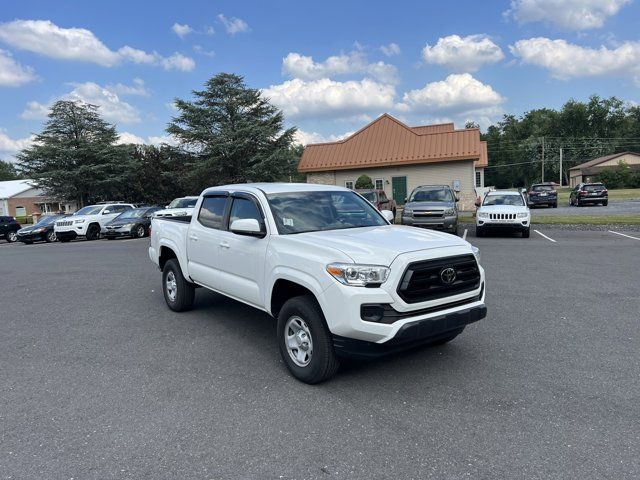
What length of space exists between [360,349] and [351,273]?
0.63 meters

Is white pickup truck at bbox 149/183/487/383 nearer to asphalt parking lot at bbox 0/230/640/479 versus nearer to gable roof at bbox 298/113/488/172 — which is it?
asphalt parking lot at bbox 0/230/640/479

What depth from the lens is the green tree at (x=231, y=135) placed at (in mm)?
32688

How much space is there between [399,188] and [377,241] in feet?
91.8

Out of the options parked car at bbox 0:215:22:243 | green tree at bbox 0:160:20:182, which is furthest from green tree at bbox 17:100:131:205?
green tree at bbox 0:160:20:182

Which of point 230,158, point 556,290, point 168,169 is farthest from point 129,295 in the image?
point 168,169

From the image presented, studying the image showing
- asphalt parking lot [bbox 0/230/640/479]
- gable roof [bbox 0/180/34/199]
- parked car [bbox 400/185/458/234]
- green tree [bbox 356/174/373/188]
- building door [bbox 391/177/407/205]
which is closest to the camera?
asphalt parking lot [bbox 0/230/640/479]

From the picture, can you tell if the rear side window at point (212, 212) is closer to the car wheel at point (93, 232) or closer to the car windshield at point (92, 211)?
the car wheel at point (93, 232)

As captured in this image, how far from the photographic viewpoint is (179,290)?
677 centimetres

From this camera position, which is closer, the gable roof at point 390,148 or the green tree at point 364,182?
the gable roof at point 390,148

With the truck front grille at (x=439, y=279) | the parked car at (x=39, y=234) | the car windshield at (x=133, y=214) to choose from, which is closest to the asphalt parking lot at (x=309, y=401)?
the truck front grille at (x=439, y=279)

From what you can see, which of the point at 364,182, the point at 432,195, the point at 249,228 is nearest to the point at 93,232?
the point at 364,182

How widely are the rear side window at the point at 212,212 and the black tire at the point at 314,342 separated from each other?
191cm

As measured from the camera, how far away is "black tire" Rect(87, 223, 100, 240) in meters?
23.6

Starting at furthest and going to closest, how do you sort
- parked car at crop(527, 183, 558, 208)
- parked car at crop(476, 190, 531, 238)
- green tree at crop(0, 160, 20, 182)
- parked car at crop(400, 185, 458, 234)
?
green tree at crop(0, 160, 20, 182) < parked car at crop(527, 183, 558, 208) < parked car at crop(400, 185, 458, 234) < parked car at crop(476, 190, 531, 238)
